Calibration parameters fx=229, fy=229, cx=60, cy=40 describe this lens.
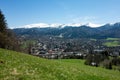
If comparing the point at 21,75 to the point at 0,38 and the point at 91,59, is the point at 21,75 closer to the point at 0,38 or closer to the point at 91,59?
the point at 0,38

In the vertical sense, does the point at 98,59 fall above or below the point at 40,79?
below

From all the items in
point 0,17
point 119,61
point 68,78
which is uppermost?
point 0,17

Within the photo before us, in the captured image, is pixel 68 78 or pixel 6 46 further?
pixel 6 46

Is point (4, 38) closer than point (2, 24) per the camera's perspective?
Yes

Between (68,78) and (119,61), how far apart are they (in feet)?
325

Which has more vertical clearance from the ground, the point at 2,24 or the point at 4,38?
the point at 2,24

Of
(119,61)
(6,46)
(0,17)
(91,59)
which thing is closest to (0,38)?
(6,46)

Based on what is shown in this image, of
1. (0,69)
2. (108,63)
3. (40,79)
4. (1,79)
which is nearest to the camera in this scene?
(1,79)

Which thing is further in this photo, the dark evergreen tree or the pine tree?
the pine tree

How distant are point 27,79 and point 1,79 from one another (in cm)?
197

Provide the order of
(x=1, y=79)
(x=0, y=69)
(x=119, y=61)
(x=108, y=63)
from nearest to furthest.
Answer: (x=1, y=79) < (x=0, y=69) < (x=108, y=63) < (x=119, y=61)

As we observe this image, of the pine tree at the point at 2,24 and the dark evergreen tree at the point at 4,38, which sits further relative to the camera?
the pine tree at the point at 2,24

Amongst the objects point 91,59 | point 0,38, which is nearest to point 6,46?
point 0,38

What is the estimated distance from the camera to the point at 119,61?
115 m
